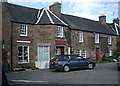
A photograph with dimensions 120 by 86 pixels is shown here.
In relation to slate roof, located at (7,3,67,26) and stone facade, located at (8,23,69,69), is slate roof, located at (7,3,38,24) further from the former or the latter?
stone facade, located at (8,23,69,69)

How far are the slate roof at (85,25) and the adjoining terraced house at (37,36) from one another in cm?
21

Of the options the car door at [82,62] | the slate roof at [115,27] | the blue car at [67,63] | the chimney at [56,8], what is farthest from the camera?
the slate roof at [115,27]

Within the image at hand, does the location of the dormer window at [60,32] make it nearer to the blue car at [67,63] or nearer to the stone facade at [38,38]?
the stone facade at [38,38]

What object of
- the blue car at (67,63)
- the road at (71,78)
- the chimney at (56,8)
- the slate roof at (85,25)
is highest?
the chimney at (56,8)

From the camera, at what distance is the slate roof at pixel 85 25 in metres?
36.4

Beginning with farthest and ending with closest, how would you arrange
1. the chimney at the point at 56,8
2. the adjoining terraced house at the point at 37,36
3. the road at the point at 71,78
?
1. the chimney at the point at 56,8
2. the adjoining terraced house at the point at 37,36
3. the road at the point at 71,78

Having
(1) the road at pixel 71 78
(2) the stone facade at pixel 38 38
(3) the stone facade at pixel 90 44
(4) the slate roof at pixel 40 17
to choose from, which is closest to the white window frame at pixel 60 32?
(4) the slate roof at pixel 40 17

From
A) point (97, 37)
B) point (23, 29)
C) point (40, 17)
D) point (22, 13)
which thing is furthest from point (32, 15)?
point (97, 37)

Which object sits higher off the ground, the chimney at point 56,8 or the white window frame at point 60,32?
the chimney at point 56,8

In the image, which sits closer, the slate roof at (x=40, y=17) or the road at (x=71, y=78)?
the road at (x=71, y=78)

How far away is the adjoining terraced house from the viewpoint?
27.5m

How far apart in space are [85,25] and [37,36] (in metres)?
11.9

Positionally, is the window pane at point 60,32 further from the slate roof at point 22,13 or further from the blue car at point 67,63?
the blue car at point 67,63

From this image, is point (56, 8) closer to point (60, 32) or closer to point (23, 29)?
point (60, 32)
